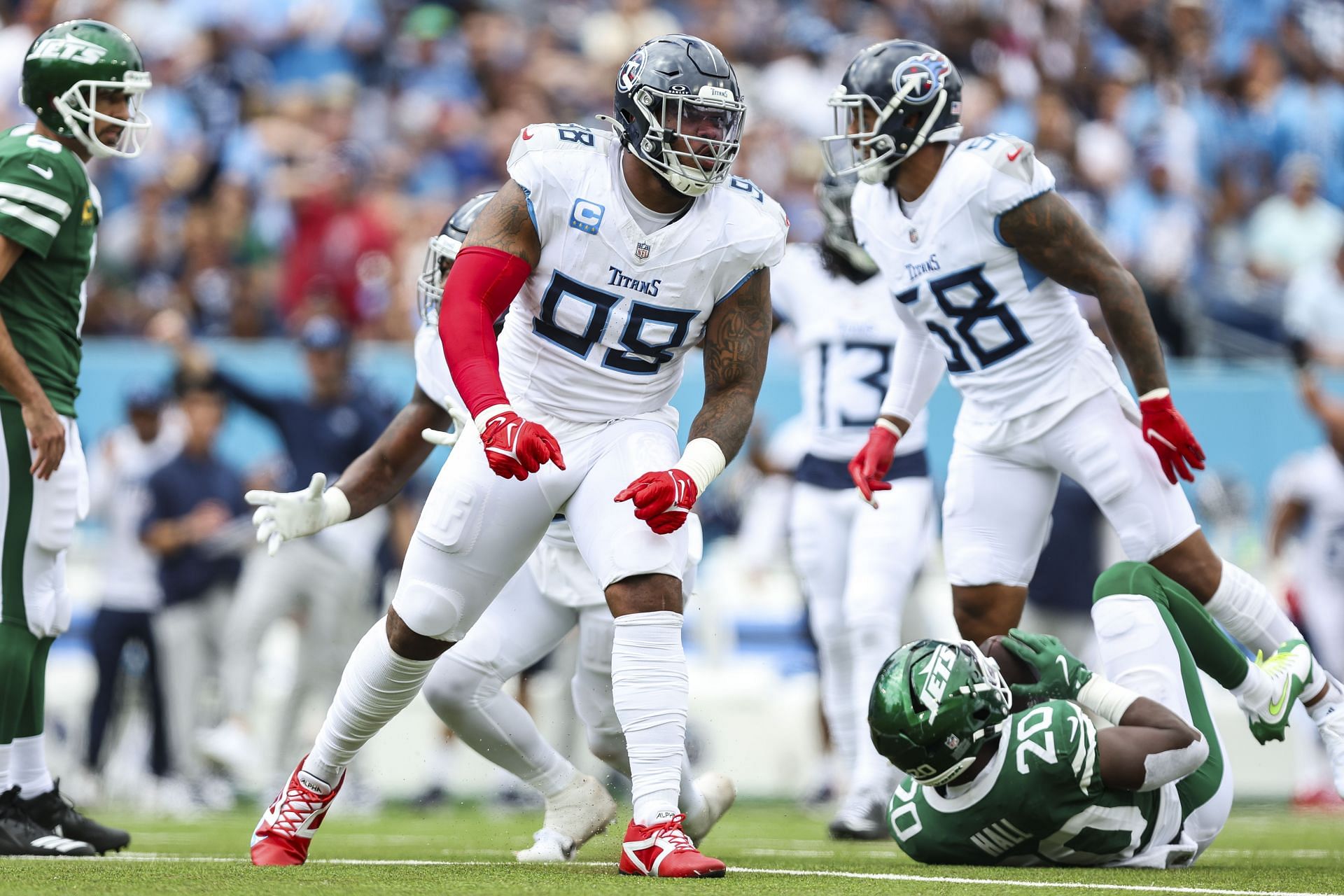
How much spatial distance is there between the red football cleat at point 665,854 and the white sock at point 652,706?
0.11ft

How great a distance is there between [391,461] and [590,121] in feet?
29.0

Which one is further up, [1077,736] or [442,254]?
[442,254]

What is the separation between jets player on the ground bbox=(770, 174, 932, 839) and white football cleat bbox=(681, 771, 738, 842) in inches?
56.0

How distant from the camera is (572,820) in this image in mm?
5211

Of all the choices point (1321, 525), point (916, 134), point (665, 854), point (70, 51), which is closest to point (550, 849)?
point (665, 854)

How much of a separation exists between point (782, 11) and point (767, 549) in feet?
23.5

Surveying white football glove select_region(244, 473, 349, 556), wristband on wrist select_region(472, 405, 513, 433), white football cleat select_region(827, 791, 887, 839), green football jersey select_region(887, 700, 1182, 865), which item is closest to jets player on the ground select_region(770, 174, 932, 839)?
white football cleat select_region(827, 791, 887, 839)

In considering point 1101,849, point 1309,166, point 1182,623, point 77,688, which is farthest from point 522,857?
point 1309,166

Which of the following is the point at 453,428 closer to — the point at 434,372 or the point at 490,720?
the point at 434,372

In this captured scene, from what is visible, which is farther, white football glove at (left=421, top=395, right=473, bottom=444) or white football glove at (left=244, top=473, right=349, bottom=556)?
white football glove at (left=244, top=473, right=349, bottom=556)

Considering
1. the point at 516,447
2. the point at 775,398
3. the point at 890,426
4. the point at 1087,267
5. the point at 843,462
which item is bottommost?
the point at 775,398

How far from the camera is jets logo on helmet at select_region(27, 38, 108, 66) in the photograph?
546 cm

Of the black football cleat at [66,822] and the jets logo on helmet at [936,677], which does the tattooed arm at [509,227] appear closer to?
the jets logo on helmet at [936,677]

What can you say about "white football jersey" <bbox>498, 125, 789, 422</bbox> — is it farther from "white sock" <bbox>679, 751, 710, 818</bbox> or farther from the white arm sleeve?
the white arm sleeve
